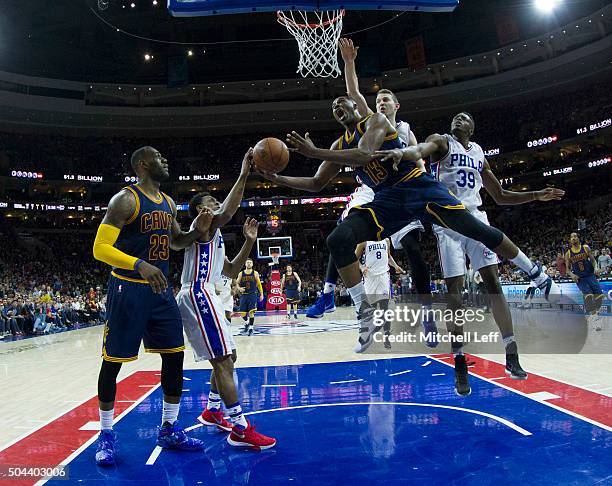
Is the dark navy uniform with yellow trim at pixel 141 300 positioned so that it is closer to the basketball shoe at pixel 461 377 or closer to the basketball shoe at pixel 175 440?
the basketball shoe at pixel 175 440

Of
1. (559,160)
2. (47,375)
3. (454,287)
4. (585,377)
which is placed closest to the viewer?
(454,287)

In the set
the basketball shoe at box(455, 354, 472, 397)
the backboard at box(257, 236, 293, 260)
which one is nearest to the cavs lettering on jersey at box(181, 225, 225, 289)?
the basketball shoe at box(455, 354, 472, 397)

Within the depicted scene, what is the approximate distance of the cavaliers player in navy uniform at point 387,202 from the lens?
4156 mm

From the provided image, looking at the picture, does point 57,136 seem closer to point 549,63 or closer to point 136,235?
point 549,63

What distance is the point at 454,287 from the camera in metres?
5.04

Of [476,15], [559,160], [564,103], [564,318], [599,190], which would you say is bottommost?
[564,318]

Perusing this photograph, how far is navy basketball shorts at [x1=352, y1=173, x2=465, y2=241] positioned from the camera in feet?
14.1

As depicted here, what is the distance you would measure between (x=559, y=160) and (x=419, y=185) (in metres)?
30.1

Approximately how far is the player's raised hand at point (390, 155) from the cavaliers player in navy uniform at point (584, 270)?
26.8ft

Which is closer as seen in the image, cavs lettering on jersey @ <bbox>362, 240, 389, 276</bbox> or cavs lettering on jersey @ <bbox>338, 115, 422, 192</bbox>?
cavs lettering on jersey @ <bbox>338, 115, 422, 192</bbox>

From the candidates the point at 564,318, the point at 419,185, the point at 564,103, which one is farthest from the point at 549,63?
the point at 419,185

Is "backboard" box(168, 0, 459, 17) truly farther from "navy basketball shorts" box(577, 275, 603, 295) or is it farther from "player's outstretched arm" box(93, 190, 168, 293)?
"navy basketball shorts" box(577, 275, 603, 295)

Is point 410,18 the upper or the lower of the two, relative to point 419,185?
upper

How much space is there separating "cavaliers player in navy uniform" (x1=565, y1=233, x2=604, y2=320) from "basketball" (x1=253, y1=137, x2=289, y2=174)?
335 inches
